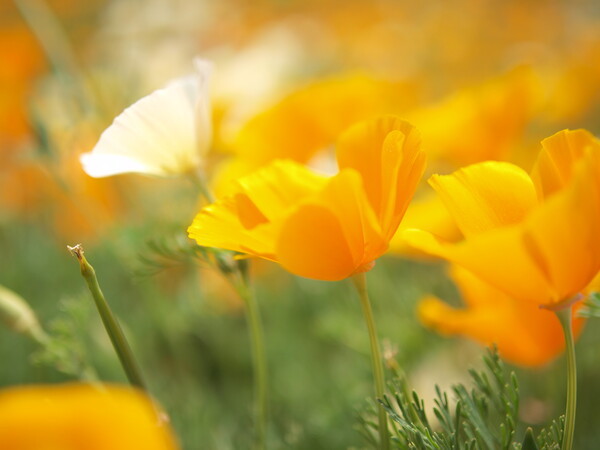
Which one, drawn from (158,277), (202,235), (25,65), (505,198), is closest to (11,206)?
(25,65)

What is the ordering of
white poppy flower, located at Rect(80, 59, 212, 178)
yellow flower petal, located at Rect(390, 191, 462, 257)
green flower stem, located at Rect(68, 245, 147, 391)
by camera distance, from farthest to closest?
yellow flower petal, located at Rect(390, 191, 462, 257) → white poppy flower, located at Rect(80, 59, 212, 178) → green flower stem, located at Rect(68, 245, 147, 391)

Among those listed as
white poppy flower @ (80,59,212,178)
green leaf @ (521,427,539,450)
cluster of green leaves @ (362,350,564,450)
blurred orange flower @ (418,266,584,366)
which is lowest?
green leaf @ (521,427,539,450)

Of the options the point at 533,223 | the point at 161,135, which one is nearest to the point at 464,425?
the point at 533,223

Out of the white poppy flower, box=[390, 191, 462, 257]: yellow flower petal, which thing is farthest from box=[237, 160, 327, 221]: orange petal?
box=[390, 191, 462, 257]: yellow flower petal

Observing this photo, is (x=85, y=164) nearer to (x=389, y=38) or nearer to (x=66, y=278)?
(x=66, y=278)

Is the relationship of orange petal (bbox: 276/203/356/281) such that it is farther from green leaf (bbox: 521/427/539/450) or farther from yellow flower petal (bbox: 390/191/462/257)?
yellow flower petal (bbox: 390/191/462/257)
